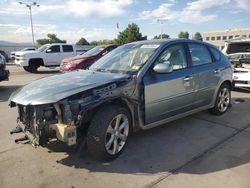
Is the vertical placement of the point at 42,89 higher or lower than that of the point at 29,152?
higher

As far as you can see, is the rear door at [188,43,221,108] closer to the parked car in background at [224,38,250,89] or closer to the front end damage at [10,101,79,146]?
the front end damage at [10,101,79,146]

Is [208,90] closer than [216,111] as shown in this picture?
Yes

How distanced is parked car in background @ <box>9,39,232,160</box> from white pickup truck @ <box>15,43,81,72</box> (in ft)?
40.7

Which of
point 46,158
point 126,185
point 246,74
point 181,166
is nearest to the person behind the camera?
point 126,185

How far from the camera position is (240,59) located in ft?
30.2

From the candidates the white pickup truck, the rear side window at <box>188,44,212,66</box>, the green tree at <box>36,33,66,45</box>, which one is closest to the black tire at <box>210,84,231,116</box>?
the rear side window at <box>188,44,212,66</box>

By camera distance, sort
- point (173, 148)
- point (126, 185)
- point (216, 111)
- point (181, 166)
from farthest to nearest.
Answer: point (216, 111) → point (173, 148) → point (181, 166) → point (126, 185)

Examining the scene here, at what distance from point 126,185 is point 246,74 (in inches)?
249

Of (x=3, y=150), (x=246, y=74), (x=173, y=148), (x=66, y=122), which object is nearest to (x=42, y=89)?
(x=66, y=122)

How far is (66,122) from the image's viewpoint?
3.33 meters

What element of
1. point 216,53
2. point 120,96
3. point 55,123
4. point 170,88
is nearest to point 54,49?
point 216,53

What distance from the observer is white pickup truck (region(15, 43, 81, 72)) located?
1620 centimetres

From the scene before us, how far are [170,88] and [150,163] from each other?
134 centimetres

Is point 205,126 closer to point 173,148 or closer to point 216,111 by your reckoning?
point 216,111
